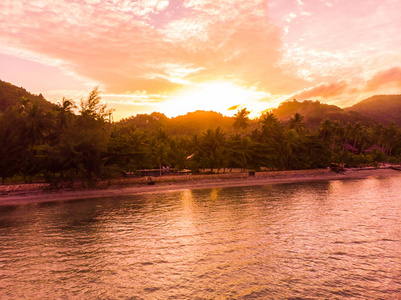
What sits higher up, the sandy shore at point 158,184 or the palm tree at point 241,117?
the palm tree at point 241,117

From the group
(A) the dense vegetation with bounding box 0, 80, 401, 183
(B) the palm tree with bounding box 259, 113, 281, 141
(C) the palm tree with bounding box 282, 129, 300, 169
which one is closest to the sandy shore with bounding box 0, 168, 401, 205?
(A) the dense vegetation with bounding box 0, 80, 401, 183

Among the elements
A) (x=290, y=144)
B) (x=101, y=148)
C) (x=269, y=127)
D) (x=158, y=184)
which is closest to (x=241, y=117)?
(x=269, y=127)

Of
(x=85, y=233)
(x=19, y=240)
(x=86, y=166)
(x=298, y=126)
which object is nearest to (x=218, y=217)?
(x=85, y=233)

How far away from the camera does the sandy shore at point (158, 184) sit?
3859 centimetres

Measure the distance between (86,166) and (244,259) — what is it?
3512 centimetres

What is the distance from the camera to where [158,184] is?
161ft

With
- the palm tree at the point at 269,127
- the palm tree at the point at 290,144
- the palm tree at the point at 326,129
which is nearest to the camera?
the palm tree at the point at 290,144

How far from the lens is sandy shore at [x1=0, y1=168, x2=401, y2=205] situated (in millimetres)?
38594

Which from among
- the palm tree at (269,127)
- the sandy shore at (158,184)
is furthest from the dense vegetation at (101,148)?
the sandy shore at (158,184)

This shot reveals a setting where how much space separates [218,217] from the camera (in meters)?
25.8

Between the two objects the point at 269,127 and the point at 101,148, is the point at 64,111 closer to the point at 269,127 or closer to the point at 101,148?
the point at 101,148

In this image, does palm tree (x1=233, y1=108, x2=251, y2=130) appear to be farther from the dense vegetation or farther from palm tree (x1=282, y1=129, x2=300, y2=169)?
palm tree (x1=282, y1=129, x2=300, y2=169)

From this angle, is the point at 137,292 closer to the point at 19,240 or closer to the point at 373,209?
the point at 19,240

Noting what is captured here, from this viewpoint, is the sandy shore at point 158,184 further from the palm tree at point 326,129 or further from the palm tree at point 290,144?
the palm tree at point 326,129
